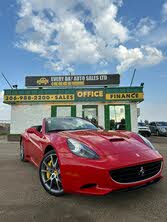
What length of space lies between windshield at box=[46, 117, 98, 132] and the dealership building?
9869mm

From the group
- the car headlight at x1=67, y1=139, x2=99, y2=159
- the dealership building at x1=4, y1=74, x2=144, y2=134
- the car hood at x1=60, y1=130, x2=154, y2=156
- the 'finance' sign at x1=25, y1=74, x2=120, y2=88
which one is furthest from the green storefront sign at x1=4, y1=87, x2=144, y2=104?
the car headlight at x1=67, y1=139, x2=99, y2=159

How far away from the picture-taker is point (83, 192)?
281 centimetres

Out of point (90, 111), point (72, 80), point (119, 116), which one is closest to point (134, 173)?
point (119, 116)

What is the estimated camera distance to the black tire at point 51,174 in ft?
10.8

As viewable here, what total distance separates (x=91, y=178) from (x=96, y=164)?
19cm

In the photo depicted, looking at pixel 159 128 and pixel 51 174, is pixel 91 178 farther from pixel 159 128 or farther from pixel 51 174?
pixel 159 128

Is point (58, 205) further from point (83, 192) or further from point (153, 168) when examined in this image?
point (153, 168)

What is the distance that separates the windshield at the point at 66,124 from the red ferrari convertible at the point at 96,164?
2.14ft

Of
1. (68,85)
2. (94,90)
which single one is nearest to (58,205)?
(94,90)

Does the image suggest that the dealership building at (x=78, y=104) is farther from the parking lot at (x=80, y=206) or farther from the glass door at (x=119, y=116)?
the parking lot at (x=80, y=206)

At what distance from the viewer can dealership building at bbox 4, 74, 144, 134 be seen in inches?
590

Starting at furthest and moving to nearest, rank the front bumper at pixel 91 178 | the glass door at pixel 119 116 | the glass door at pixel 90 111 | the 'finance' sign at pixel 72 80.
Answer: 1. the 'finance' sign at pixel 72 80
2. the glass door at pixel 90 111
3. the glass door at pixel 119 116
4. the front bumper at pixel 91 178

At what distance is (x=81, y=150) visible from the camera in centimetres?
306

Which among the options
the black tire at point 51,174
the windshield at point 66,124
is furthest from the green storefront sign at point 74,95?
the black tire at point 51,174
